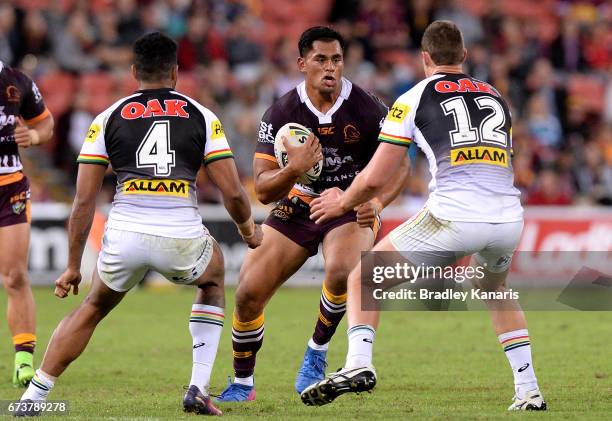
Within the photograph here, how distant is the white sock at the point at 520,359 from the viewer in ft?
26.5

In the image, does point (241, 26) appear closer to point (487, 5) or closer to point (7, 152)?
point (487, 5)

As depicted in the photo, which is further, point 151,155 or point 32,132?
point 32,132

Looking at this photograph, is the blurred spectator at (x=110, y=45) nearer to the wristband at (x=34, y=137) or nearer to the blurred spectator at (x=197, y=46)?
the blurred spectator at (x=197, y=46)

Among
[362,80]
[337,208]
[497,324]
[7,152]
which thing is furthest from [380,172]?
[362,80]

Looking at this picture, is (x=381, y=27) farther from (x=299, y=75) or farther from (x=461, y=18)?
(x=299, y=75)

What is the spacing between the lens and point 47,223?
18.5m

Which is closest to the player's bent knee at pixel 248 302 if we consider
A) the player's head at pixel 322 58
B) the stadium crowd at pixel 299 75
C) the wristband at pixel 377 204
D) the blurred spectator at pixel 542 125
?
the wristband at pixel 377 204

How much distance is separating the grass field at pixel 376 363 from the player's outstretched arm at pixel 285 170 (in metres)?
1.58

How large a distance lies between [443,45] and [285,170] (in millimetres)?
1571

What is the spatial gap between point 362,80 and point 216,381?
11.8 metres

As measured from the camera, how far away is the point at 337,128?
945 cm

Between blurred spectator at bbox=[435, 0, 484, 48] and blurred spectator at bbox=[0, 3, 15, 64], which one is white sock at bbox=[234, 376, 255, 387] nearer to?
blurred spectator at bbox=[0, 3, 15, 64]

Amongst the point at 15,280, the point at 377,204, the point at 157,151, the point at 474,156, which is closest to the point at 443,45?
the point at 474,156

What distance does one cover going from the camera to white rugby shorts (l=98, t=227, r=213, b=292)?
773 centimetres
